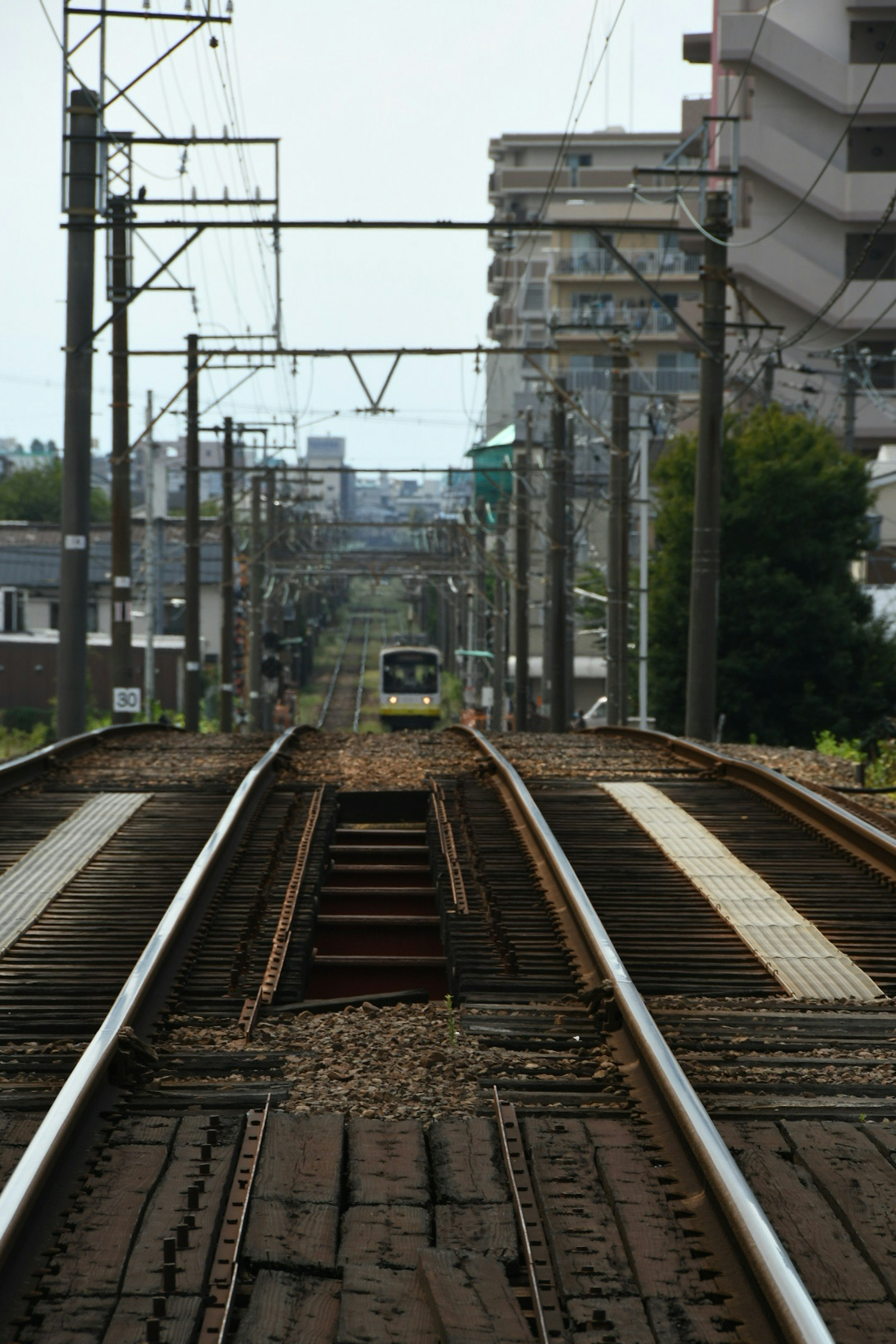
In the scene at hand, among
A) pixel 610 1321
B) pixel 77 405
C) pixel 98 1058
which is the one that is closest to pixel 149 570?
pixel 77 405

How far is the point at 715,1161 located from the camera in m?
3.97

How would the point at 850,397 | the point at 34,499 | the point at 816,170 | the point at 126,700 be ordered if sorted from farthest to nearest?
the point at 34,499 → the point at 816,170 → the point at 850,397 → the point at 126,700

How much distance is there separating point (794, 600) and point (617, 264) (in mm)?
54982

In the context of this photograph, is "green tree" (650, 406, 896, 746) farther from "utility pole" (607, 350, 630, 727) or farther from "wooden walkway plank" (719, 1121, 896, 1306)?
"wooden walkway plank" (719, 1121, 896, 1306)

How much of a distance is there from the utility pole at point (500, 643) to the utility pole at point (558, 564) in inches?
427

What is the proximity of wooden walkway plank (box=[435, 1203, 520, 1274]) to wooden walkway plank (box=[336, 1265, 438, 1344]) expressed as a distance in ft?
0.60

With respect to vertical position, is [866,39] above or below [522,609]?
above

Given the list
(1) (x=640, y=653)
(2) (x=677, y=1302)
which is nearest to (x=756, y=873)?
(2) (x=677, y=1302)

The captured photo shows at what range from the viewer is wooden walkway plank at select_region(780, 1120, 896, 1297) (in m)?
3.78

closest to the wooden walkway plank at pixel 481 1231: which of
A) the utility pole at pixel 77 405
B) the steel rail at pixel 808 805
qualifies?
the steel rail at pixel 808 805

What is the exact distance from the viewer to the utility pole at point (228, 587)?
122 ft

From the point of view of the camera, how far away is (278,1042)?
215 inches

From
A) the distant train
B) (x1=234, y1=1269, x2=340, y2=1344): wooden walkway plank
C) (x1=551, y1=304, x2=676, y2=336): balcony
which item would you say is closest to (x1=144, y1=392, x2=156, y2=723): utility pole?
the distant train

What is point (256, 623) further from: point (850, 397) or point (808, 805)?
point (808, 805)
